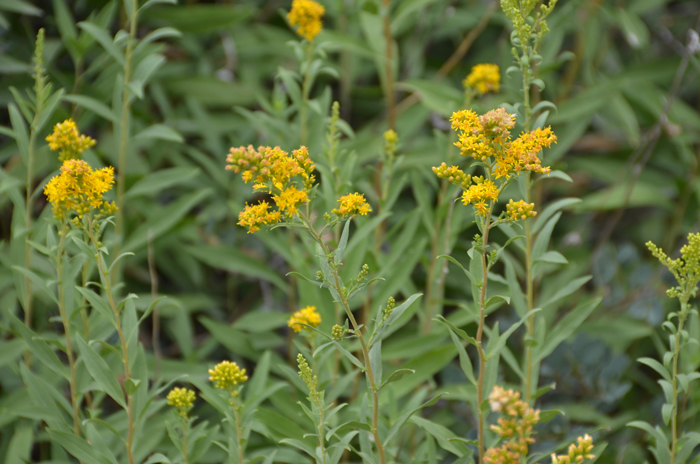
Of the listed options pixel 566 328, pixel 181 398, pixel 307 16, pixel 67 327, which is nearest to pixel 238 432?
pixel 181 398

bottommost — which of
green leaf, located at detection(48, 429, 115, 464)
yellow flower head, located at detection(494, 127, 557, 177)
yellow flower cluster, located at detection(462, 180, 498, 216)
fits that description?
green leaf, located at detection(48, 429, 115, 464)

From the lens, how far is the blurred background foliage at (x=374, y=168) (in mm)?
1762

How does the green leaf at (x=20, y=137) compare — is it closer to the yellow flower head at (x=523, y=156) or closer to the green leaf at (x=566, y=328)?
the yellow flower head at (x=523, y=156)

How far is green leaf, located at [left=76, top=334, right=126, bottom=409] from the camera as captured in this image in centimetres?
120

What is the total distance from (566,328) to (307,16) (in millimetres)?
1119

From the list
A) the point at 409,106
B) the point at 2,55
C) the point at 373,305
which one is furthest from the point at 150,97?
the point at 373,305

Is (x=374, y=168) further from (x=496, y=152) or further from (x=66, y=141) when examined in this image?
(x=66, y=141)

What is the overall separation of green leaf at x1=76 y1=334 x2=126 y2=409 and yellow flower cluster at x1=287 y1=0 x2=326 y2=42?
3.38 feet

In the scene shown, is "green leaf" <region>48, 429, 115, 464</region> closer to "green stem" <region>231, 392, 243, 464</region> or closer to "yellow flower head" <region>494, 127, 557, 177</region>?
"green stem" <region>231, 392, 243, 464</region>

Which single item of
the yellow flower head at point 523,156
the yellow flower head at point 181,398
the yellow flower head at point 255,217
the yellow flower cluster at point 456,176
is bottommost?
the yellow flower head at point 181,398

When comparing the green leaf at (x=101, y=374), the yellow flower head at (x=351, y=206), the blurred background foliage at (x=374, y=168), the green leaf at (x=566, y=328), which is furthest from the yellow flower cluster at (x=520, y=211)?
the green leaf at (x=101, y=374)

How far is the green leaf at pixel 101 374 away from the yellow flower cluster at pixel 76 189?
30 cm

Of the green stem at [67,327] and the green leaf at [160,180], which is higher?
the green leaf at [160,180]

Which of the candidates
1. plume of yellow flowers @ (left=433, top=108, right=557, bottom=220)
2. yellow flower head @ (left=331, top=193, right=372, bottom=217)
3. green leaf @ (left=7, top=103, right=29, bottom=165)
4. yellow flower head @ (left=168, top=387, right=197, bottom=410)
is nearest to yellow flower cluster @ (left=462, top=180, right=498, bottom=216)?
plume of yellow flowers @ (left=433, top=108, right=557, bottom=220)
